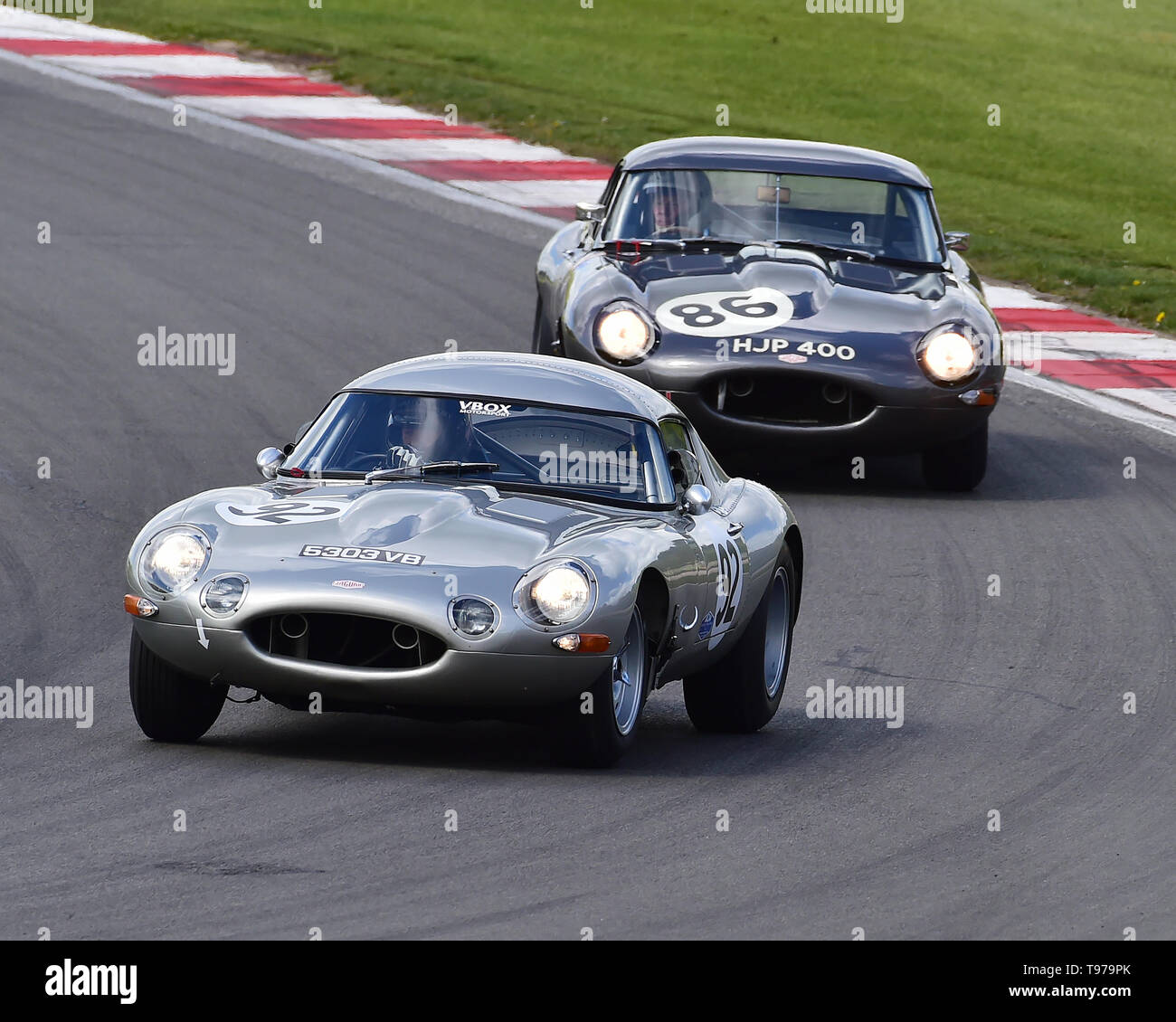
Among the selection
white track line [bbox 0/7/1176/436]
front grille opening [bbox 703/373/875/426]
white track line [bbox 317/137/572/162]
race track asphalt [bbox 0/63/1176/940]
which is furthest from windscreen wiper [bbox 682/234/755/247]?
white track line [bbox 317/137/572/162]

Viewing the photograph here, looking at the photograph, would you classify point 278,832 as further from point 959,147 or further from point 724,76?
point 724,76

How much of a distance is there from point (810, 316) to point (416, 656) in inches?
215

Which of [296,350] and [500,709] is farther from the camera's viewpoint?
[296,350]

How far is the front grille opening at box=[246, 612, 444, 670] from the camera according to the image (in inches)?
263

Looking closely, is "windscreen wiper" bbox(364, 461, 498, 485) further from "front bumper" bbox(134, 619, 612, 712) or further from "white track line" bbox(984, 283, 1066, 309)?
"white track line" bbox(984, 283, 1066, 309)

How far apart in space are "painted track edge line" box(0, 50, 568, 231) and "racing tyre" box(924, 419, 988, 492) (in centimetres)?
651

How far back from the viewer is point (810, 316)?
11.7 meters

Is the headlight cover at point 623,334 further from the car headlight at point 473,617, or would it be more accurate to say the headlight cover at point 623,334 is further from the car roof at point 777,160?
the car headlight at point 473,617

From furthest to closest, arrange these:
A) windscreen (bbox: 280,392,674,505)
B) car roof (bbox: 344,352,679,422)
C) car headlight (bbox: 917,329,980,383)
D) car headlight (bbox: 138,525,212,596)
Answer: car headlight (bbox: 917,329,980,383), car roof (bbox: 344,352,679,422), windscreen (bbox: 280,392,674,505), car headlight (bbox: 138,525,212,596)

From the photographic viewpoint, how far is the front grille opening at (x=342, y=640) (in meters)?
6.68

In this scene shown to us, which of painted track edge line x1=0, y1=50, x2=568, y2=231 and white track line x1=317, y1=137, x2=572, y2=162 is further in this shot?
white track line x1=317, y1=137, x2=572, y2=162

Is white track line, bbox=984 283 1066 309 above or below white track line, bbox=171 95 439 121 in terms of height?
below
